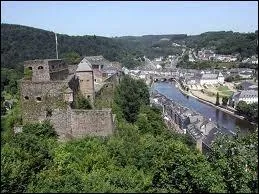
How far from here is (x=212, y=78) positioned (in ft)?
342

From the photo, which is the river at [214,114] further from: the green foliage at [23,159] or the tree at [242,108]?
the green foliage at [23,159]

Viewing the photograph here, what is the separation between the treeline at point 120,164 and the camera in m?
13.2

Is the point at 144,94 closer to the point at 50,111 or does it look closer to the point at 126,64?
the point at 50,111

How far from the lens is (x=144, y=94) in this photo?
3828cm

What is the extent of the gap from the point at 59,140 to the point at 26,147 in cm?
421

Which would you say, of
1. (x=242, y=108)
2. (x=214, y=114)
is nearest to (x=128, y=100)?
(x=242, y=108)

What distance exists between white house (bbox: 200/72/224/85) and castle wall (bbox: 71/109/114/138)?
8407 cm

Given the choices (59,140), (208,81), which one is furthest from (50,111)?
(208,81)

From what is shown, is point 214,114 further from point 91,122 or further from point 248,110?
point 91,122

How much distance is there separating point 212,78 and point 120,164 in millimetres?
87713

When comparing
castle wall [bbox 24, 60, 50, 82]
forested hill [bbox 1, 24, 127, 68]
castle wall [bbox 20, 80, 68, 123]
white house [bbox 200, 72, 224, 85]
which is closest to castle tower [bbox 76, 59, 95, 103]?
castle wall [bbox 24, 60, 50, 82]

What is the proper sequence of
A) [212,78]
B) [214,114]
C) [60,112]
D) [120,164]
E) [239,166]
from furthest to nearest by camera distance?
1. [212,78]
2. [214,114]
3. [60,112]
4. [120,164]
5. [239,166]

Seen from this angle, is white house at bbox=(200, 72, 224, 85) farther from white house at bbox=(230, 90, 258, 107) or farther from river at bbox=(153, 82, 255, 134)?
white house at bbox=(230, 90, 258, 107)

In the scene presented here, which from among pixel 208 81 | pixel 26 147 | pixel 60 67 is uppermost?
pixel 60 67
